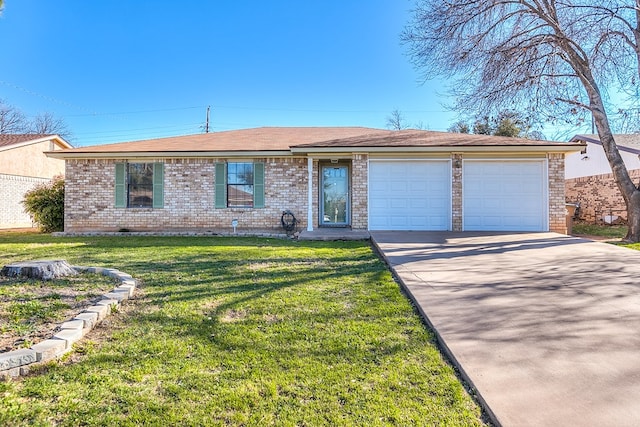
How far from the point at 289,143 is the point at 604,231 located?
11787 millimetres

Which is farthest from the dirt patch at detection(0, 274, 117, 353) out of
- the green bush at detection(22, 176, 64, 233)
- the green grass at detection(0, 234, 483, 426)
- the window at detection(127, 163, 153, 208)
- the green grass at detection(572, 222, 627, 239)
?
the green grass at detection(572, 222, 627, 239)

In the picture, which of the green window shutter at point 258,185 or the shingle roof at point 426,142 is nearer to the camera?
the shingle roof at point 426,142

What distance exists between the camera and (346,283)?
15.1 feet

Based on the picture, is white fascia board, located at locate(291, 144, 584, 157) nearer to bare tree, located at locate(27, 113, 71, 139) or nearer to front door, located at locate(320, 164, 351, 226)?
front door, located at locate(320, 164, 351, 226)

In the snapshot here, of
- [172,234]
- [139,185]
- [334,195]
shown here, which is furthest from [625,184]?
[139,185]

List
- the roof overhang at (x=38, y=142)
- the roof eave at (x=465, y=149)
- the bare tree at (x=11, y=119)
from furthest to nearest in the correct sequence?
the bare tree at (x=11, y=119) < the roof overhang at (x=38, y=142) < the roof eave at (x=465, y=149)

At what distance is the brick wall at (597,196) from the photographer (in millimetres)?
13750

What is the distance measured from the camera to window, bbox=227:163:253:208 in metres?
11.1

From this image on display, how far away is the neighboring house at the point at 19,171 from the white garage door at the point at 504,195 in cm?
1833

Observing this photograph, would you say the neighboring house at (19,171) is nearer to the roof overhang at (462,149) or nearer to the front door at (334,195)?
the front door at (334,195)

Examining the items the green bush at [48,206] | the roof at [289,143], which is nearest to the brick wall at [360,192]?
the roof at [289,143]

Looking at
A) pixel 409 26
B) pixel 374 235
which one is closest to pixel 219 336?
pixel 374 235

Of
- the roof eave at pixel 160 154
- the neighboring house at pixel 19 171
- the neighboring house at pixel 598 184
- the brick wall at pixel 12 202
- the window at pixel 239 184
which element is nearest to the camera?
the roof eave at pixel 160 154

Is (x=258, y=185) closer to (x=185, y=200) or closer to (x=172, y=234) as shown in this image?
(x=185, y=200)
